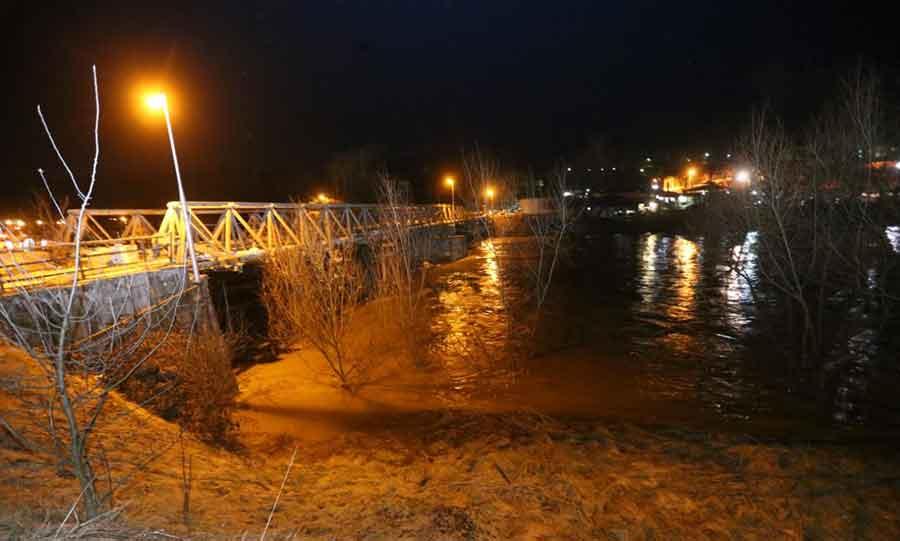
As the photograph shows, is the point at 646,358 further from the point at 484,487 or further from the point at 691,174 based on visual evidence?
the point at 691,174

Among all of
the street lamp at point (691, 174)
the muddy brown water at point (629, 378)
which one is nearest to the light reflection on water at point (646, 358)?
the muddy brown water at point (629, 378)

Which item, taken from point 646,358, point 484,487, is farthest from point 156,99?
point 646,358

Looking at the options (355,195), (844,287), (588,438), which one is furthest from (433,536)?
(355,195)

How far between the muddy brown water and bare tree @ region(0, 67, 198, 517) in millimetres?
4007

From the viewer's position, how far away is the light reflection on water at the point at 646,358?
11.5 metres

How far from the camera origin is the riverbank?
5.63 meters

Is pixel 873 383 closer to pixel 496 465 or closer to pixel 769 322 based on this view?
pixel 769 322

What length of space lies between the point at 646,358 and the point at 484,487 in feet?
32.8

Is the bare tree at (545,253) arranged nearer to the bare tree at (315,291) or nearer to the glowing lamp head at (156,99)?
the bare tree at (315,291)

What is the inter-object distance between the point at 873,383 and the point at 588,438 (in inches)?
361

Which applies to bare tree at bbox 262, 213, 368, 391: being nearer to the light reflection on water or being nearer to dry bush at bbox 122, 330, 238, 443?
dry bush at bbox 122, 330, 238, 443

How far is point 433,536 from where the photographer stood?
19.0 feet

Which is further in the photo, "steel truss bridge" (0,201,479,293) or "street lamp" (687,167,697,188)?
"street lamp" (687,167,697,188)

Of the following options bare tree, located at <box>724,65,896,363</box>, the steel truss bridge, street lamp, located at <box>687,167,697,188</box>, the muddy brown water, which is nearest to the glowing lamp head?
the steel truss bridge
